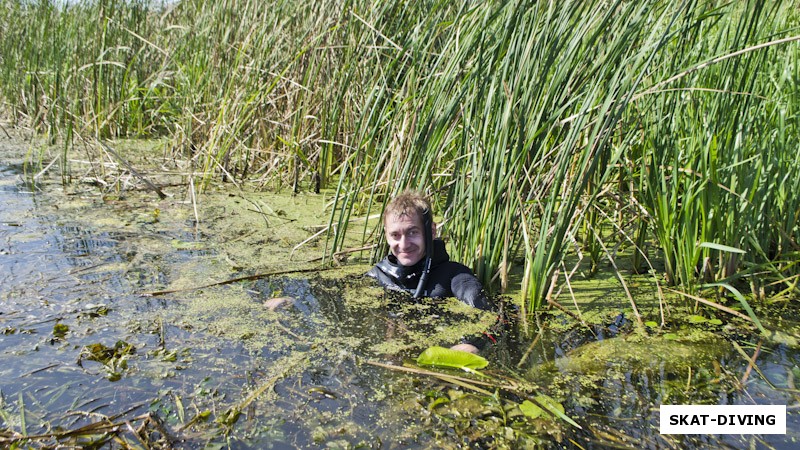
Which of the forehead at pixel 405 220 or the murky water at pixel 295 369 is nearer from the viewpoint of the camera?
the murky water at pixel 295 369

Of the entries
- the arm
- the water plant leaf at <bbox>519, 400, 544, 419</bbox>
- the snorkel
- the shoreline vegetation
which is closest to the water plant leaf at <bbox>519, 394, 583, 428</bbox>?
the water plant leaf at <bbox>519, 400, 544, 419</bbox>

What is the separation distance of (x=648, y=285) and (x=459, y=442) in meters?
1.83

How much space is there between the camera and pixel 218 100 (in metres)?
5.59

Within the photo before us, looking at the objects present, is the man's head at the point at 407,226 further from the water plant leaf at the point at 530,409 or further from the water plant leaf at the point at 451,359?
the water plant leaf at the point at 530,409

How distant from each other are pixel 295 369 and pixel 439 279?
41.2 inches

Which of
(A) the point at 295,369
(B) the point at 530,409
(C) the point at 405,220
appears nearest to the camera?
(B) the point at 530,409

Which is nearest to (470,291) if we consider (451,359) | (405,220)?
(405,220)

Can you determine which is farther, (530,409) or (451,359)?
(451,359)

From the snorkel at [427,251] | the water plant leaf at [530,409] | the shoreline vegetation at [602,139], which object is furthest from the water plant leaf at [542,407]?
the snorkel at [427,251]

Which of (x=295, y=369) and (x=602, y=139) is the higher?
(x=602, y=139)

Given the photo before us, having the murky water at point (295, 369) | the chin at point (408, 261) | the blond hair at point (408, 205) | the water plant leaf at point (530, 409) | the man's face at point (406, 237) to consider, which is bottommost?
the murky water at point (295, 369)

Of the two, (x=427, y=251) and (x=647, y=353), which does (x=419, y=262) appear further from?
(x=647, y=353)

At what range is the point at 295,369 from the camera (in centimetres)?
263

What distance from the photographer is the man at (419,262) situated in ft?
11.0
